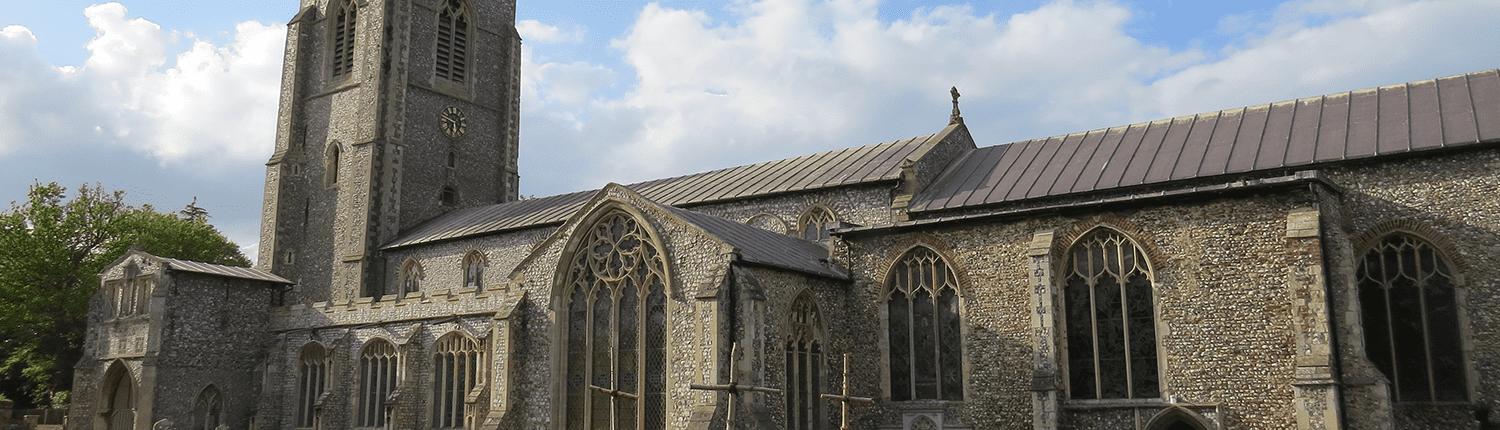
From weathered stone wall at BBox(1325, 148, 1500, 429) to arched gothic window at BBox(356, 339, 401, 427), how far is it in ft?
80.4

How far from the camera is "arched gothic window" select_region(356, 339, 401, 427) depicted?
3147 cm

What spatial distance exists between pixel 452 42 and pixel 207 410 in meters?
17.6

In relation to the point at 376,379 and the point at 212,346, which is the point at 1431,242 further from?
the point at 212,346

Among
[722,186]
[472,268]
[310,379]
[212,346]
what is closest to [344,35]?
[472,268]

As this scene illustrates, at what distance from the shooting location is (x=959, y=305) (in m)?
22.5

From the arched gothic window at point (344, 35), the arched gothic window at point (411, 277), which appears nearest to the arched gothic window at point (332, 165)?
the arched gothic window at point (344, 35)

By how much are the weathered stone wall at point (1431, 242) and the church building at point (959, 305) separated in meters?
0.04

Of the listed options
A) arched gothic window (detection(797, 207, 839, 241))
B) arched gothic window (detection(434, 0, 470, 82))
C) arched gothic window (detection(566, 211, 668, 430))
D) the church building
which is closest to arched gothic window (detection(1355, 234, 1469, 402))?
the church building

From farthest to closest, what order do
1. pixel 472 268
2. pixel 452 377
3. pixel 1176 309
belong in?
pixel 472 268 < pixel 452 377 < pixel 1176 309

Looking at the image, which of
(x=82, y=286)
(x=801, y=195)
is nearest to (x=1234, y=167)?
(x=801, y=195)

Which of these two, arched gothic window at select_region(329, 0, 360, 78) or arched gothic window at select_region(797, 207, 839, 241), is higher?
arched gothic window at select_region(329, 0, 360, 78)

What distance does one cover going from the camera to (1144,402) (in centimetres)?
2006

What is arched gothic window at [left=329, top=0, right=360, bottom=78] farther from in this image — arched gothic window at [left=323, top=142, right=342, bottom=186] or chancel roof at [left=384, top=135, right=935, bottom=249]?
chancel roof at [left=384, top=135, right=935, bottom=249]

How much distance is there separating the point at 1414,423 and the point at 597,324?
15.9m
